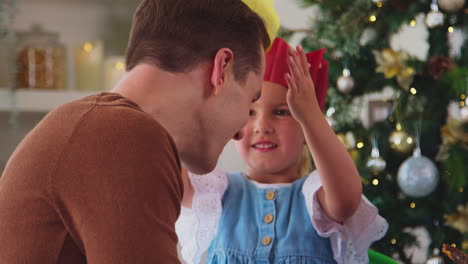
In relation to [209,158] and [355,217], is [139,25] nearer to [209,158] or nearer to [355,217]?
[209,158]

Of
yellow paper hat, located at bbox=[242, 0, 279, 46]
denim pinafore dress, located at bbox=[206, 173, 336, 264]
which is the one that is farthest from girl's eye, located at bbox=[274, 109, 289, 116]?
yellow paper hat, located at bbox=[242, 0, 279, 46]

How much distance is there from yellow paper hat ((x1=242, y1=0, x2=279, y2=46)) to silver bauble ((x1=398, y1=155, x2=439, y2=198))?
2.78 feet

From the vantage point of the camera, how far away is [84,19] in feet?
9.57

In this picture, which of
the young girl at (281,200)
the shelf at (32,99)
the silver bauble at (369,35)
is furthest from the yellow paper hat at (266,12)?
the shelf at (32,99)

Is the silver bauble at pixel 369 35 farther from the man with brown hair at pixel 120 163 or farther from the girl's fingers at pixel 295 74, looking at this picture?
the man with brown hair at pixel 120 163

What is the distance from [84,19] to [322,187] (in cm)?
182

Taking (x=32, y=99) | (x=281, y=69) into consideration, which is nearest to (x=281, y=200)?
(x=281, y=69)

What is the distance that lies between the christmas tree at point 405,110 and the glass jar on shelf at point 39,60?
45.1 inches

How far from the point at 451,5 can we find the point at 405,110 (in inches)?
12.6

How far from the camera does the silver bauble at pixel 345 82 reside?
1944mm

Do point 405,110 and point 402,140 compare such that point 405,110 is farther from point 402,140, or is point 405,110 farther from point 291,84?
point 291,84

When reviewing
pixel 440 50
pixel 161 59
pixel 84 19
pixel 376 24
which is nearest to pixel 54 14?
pixel 84 19

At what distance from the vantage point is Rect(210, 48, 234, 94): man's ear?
3.14ft

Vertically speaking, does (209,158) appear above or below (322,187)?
above
